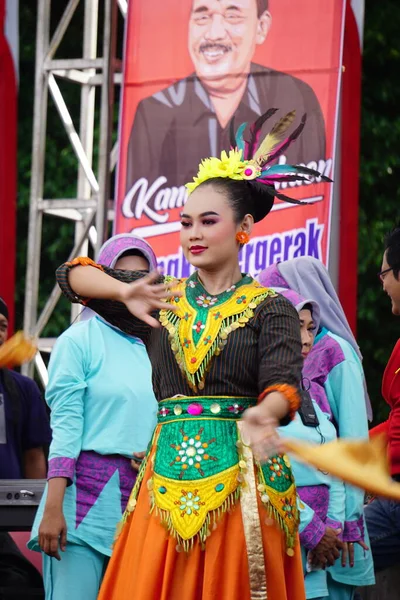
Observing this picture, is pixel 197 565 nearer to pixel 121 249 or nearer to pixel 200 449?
pixel 200 449

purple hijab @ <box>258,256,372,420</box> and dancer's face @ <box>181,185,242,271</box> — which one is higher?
dancer's face @ <box>181,185,242,271</box>

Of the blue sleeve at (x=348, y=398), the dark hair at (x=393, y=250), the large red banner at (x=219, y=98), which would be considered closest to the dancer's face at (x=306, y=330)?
the blue sleeve at (x=348, y=398)

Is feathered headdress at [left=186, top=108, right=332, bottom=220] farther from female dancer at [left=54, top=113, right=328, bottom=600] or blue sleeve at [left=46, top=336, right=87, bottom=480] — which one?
blue sleeve at [left=46, top=336, right=87, bottom=480]

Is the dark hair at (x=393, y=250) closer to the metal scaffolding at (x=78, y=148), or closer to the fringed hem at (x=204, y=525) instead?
the fringed hem at (x=204, y=525)

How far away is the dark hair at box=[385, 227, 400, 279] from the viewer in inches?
194

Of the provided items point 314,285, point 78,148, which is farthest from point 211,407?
point 78,148

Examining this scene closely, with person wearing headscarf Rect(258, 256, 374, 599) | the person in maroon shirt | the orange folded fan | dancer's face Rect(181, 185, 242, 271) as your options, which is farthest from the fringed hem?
the person in maroon shirt

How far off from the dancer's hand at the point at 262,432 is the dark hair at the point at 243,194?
743 millimetres

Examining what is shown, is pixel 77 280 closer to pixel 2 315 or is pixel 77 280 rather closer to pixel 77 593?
pixel 77 593

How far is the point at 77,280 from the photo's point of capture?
341 cm

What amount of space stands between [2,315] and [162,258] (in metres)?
1.41

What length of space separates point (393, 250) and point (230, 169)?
1.60m

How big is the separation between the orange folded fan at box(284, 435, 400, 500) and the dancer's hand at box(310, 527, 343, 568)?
1442 millimetres

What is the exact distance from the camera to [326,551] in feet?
13.9
